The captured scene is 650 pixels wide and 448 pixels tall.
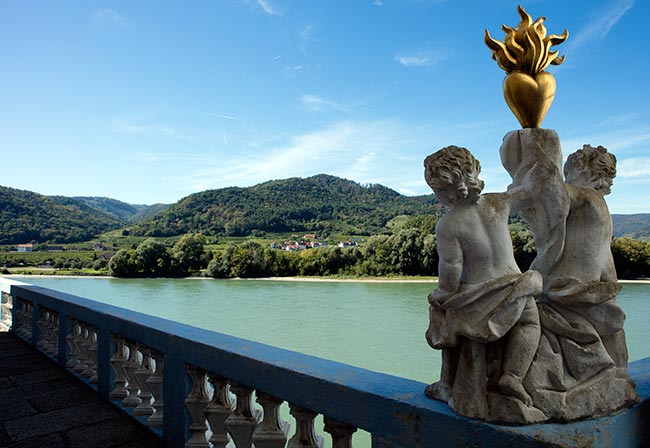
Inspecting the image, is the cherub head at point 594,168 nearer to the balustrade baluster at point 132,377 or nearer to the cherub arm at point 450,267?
the cherub arm at point 450,267

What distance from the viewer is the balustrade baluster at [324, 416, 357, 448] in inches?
67.2

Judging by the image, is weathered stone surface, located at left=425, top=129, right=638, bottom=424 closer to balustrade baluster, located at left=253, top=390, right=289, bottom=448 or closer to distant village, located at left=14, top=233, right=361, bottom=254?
balustrade baluster, located at left=253, top=390, right=289, bottom=448

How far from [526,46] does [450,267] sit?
825mm

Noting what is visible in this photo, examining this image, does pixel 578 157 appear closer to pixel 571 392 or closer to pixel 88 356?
pixel 571 392

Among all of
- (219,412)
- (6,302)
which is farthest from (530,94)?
(6,302)

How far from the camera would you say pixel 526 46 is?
165 centimetres

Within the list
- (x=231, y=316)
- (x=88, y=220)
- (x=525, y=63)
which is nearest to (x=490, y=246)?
(x=525, y=63)

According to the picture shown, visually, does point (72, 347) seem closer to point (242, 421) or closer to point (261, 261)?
point (242, 421)

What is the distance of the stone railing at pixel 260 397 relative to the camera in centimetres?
141

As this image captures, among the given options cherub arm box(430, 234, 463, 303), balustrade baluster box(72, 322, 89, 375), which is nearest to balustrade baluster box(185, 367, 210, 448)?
cherub arm box(430, 234, 463, 303)

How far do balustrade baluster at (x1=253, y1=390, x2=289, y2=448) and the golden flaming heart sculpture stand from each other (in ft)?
4.85

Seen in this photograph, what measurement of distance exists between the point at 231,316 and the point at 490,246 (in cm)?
2880

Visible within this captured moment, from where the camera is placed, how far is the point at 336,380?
1711 mm

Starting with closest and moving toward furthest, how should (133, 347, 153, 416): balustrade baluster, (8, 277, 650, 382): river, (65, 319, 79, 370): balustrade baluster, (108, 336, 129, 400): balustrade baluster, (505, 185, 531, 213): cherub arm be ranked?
(505, 185, 531, 213): cherub arm, (133, 347, 153, 416): balustrade baluster, (108, 336, 129, 400): balustrade baluster, (65, 319, 79, 370): balustrade baluster, (8, 277, 650, 382): river
